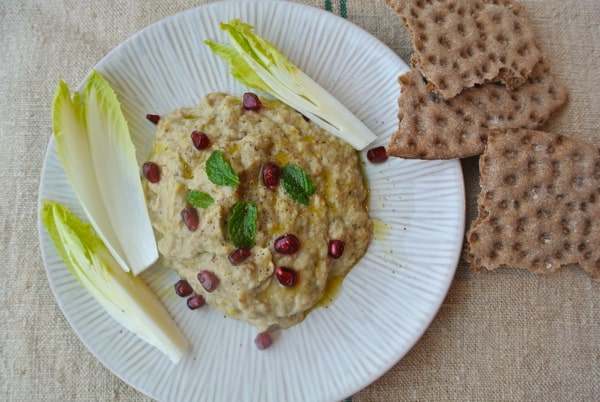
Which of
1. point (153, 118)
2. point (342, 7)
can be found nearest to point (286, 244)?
point (153, 118)

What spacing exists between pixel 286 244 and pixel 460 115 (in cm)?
121

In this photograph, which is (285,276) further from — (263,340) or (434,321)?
(434,321)

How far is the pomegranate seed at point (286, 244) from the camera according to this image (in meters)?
2.72

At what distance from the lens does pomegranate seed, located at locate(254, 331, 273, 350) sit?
9.45ft

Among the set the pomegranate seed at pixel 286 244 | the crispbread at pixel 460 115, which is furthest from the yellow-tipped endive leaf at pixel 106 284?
the crispbread at pixel 460 115

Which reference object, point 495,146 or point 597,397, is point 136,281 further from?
point 597,397

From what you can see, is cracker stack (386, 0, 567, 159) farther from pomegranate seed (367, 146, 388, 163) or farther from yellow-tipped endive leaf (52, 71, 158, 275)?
yellow-tipped endive leaf (52, 71, 158, 275)

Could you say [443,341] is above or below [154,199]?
below

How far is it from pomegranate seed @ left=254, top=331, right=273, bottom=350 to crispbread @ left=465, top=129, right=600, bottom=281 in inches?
48.4

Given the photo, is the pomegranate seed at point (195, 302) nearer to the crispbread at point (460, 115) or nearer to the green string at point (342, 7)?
the crispbread at point (460, 115)

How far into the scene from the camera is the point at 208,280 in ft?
9.11

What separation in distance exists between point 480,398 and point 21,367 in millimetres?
2728

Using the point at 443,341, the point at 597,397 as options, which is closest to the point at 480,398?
the point at 443,341

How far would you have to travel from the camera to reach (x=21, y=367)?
3141 millimetres
